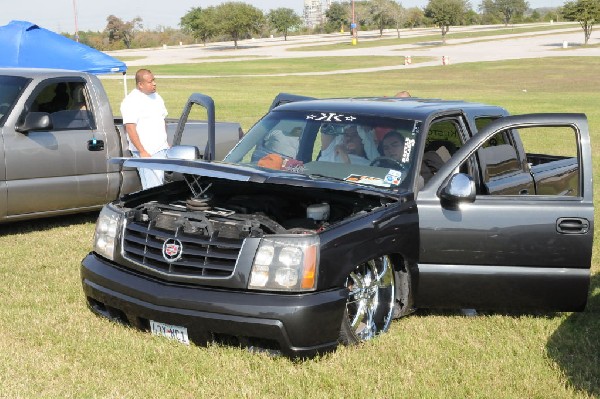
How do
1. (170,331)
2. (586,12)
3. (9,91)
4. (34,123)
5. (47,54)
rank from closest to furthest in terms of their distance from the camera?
(170,331), (34,123), (9,91), (47,54), (586,12)

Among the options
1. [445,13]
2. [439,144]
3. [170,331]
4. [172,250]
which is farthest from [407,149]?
[445,13]

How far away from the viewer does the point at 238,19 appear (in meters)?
101

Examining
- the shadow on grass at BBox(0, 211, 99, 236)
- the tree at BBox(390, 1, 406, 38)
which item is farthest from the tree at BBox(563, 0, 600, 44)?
the shadow on grass at BBox(0, 211, 99, 236)

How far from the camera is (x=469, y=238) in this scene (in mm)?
5344

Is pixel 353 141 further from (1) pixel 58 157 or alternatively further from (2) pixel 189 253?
(1) pixel 58 157

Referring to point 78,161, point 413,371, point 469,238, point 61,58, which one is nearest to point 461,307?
point 469,238

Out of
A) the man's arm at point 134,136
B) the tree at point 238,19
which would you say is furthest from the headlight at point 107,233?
the tree at point 238,19

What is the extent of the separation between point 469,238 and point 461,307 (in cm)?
48

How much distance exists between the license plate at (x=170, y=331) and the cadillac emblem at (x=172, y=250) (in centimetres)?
37

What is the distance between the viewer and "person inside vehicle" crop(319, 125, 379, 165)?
5.86 m

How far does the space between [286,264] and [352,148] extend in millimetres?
1535

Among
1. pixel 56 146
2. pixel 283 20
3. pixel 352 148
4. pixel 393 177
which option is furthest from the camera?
pixel 283 20

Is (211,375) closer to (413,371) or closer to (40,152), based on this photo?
(413,371)

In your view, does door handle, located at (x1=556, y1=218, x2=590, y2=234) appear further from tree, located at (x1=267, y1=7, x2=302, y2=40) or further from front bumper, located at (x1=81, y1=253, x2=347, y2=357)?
tree, located at (x1=267, y1=7, x2=302, y2=40)
